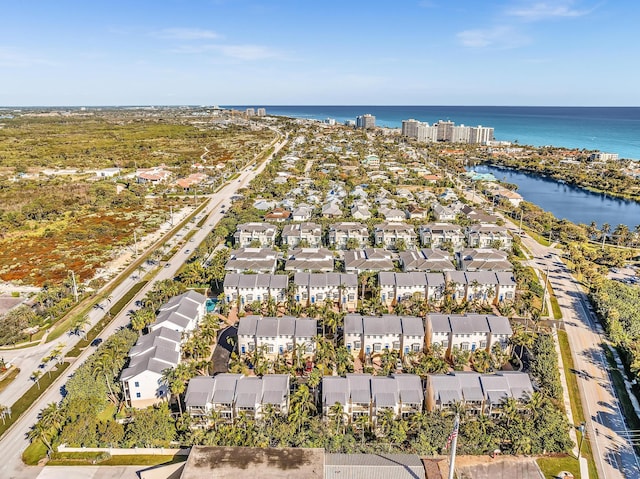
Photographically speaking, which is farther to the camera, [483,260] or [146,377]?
[483,260]

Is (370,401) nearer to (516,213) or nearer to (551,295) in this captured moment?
(551,295)

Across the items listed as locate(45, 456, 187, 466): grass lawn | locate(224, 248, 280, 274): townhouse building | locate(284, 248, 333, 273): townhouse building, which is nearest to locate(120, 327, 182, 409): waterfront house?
locate(45, 456, 187, 466): grass lawn

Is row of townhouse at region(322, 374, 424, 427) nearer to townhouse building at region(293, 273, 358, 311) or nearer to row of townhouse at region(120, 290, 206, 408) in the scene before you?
row of townhouse at region(120, 290, 206, 408)

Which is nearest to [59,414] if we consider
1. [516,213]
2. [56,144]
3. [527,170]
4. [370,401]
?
[370,401]

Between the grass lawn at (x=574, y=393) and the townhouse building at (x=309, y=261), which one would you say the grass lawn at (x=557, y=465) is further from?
the townhouse building at (x=309, y=261)

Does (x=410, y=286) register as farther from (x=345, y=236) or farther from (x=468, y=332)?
(x=345, y=236)

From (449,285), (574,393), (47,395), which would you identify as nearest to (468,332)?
(574,393)
